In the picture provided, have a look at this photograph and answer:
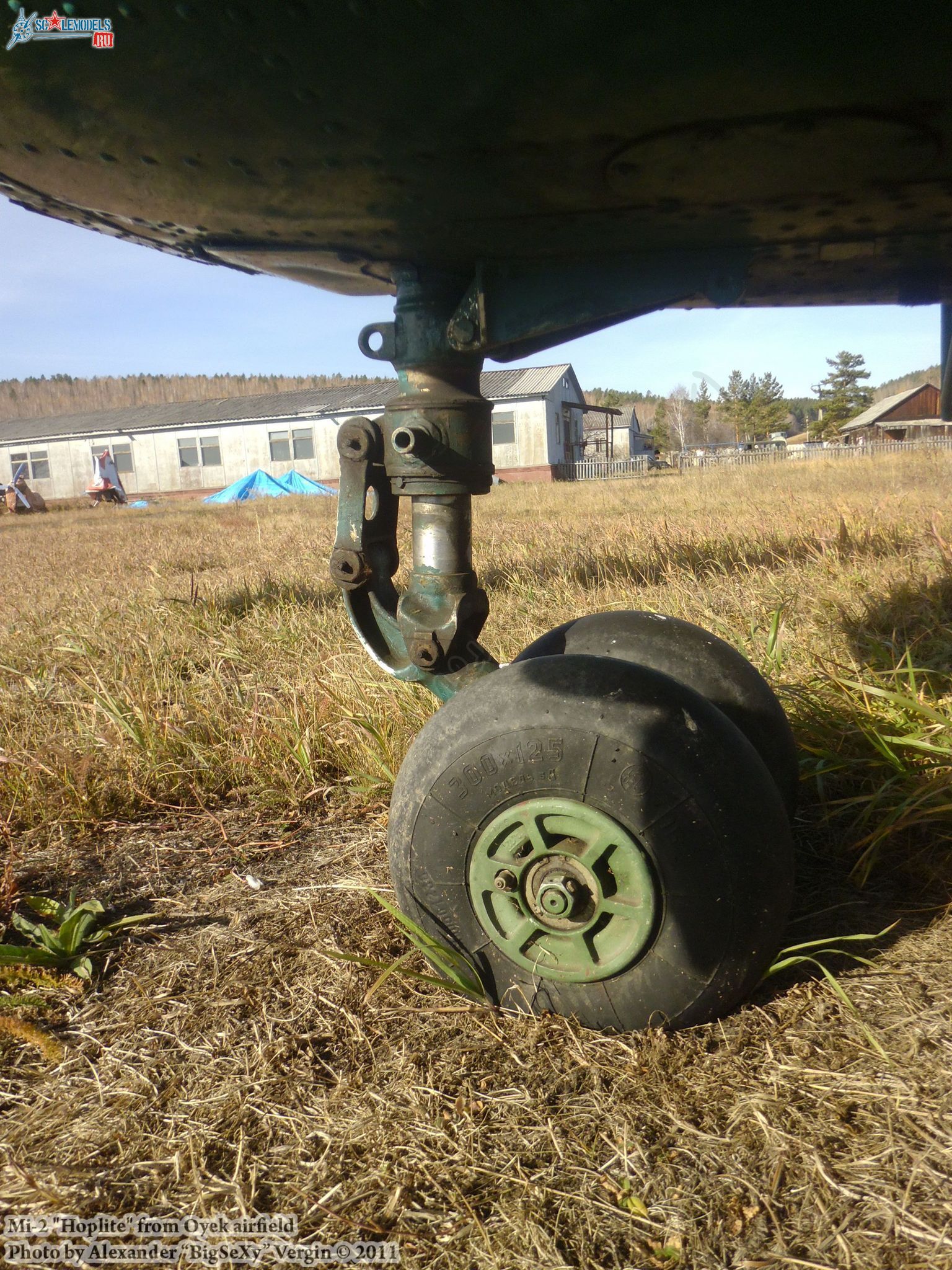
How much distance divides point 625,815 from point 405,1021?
581 millimetres

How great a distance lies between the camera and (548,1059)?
4.39 ft

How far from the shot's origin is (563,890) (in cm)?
132

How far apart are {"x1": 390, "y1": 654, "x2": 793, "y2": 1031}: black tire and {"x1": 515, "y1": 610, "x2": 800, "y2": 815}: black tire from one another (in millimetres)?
415

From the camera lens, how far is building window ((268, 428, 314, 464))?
3669 centimetres

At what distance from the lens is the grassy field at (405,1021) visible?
107 cm

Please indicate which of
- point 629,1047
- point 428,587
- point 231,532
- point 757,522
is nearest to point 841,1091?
point 629,1047

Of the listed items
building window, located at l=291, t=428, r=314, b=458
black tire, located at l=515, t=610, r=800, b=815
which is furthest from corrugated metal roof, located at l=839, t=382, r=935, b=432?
black tire, located at l=515, t=610, r=800, b=815

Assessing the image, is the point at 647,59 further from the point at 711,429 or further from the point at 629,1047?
the point at 711,429

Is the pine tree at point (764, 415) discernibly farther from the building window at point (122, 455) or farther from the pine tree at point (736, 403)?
the building window at point (122, 455)

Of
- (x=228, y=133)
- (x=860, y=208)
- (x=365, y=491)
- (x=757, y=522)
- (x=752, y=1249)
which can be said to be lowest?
(x=752, y=1249)

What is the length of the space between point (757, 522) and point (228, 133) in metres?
6.00

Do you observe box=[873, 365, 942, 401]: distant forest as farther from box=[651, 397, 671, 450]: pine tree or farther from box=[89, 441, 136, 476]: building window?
box=[89, 441, 136, 476]: building window

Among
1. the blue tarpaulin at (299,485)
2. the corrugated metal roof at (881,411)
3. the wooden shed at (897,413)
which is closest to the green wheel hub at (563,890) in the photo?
the blue tarpaulin at (299,485)

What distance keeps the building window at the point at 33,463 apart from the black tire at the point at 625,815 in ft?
153
